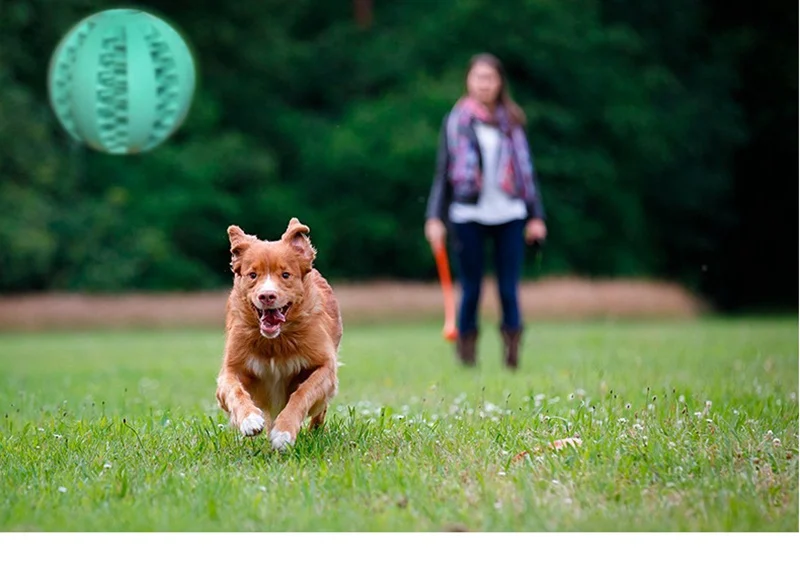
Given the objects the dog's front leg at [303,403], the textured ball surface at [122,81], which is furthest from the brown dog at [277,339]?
the textured ball surface at [122,81]

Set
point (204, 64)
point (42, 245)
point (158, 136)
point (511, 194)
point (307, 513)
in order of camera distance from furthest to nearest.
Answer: point (204, 64), point (42, 245), point (511, 194), point (158, 136), point (307, 513)

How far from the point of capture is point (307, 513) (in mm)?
3250

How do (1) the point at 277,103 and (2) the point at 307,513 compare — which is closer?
(2) the point at 307,513

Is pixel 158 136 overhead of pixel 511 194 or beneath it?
overhead

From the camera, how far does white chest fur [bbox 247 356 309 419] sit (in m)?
4.20

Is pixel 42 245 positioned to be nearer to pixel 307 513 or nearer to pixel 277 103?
pixel 277 103

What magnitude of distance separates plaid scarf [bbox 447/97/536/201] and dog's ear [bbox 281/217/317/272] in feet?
10.4

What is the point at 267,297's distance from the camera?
3904 mm

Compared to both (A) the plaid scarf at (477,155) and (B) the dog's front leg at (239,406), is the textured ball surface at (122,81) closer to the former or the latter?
(A) the plaid scarf at (477,155)

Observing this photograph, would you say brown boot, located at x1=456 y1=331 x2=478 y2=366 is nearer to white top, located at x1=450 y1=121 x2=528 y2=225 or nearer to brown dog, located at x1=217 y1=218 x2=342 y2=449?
white top, located at x1=450 y1=121 x2=528 y2=225

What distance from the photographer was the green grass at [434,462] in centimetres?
324
